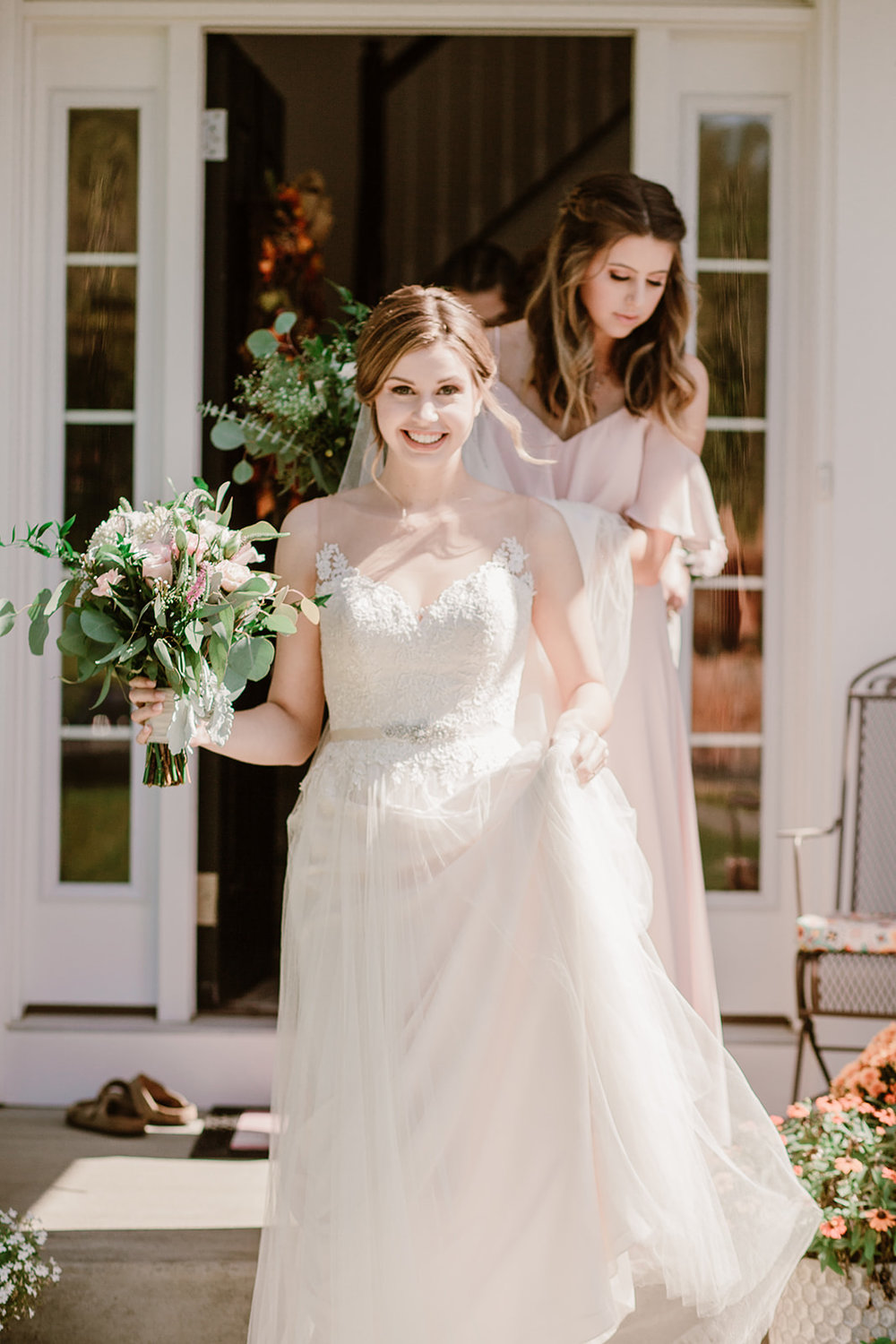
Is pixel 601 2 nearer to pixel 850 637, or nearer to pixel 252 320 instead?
pixel 252 320

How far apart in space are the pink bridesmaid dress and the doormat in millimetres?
1164

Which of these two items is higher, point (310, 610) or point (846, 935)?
point (310, 610)

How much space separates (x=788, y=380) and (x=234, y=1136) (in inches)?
102

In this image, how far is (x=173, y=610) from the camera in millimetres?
2025

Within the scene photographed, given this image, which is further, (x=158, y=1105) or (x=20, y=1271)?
(x=158, y=1105)

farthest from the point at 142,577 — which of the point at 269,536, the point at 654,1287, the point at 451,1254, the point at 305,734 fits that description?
the point at 654,1287

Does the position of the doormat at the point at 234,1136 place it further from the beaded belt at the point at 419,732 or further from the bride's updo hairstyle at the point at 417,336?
the bride's updo hairstyle at the point at 417,336

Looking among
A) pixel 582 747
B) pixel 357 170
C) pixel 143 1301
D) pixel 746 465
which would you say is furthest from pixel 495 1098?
pixel 357 170

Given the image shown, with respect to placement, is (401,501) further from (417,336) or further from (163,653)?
(163,653)

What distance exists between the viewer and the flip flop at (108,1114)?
3496 mm

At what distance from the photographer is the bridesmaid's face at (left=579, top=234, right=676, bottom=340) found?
2658mm

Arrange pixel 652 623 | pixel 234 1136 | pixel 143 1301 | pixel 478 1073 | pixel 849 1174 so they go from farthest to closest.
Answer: pixel 234 1136
pixel 652 623
pixel 143 1301
pixel 849 1174
pixel 478 1073

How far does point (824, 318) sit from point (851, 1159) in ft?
7.53

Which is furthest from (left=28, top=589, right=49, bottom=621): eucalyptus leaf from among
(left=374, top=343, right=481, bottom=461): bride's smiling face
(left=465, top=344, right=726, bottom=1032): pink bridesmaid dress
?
(left=465, top=344, right=726, bottom=1032): pink bridesmaid dress
